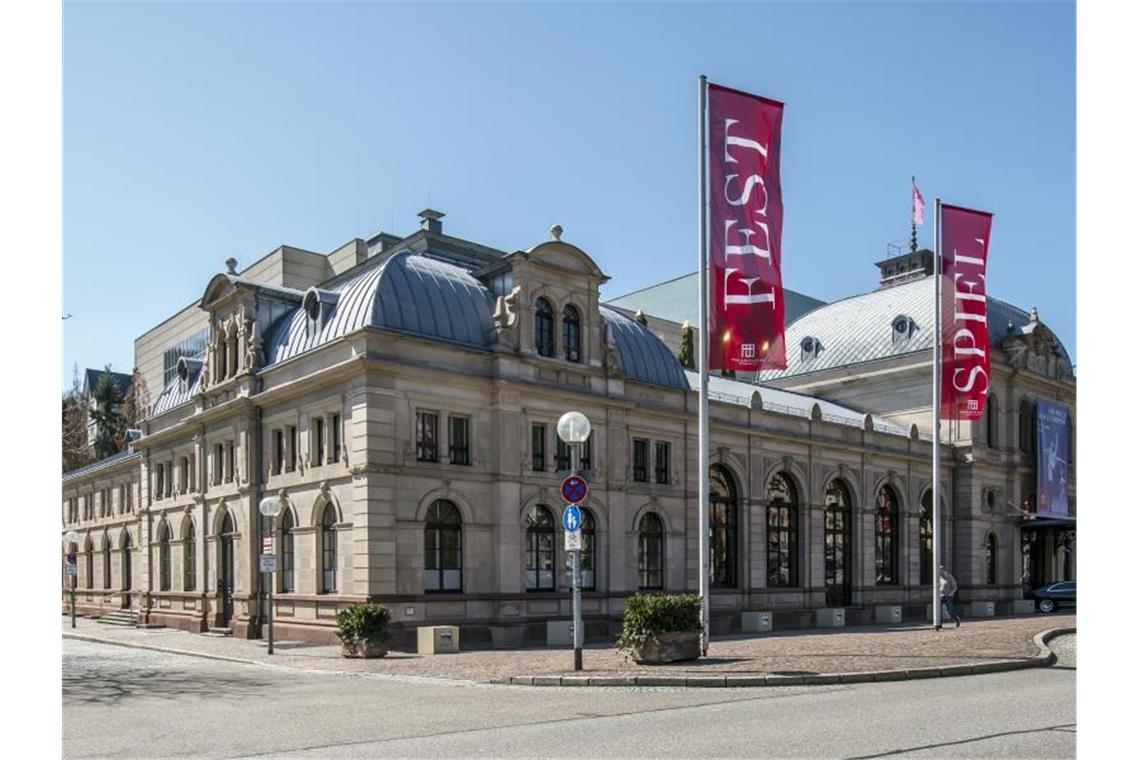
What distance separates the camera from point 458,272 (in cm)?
3453

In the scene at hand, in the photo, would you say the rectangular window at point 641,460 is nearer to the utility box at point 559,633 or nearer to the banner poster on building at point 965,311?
the utility box at point 559,633

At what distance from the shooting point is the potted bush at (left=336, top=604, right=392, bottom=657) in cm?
2572

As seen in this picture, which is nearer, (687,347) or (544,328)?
(544,328)

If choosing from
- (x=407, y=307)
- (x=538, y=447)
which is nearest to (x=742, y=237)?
(x=407, y=307)

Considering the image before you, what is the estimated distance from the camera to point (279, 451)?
112 ft

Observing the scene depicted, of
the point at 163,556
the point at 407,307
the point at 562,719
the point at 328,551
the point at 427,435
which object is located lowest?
the point at 163,556

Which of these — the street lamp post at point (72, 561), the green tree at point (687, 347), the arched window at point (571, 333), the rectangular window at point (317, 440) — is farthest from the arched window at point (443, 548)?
the green tree at point (687, 347)

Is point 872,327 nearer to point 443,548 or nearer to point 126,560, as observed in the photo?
point 443,548

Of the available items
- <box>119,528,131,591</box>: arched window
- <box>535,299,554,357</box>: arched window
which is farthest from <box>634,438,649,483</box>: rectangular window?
<box>119,528,131,591</box>: arched window

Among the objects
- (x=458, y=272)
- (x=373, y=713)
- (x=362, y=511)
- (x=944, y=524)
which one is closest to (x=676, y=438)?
(x=458, y=272)

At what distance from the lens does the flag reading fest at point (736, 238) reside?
24031mm

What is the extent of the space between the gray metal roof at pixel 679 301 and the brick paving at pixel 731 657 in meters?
47.4

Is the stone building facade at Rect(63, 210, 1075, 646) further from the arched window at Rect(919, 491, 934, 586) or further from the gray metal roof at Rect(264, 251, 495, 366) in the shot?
the arched window at Rect(919, 491, 934, 586)

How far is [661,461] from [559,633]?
347 inches
